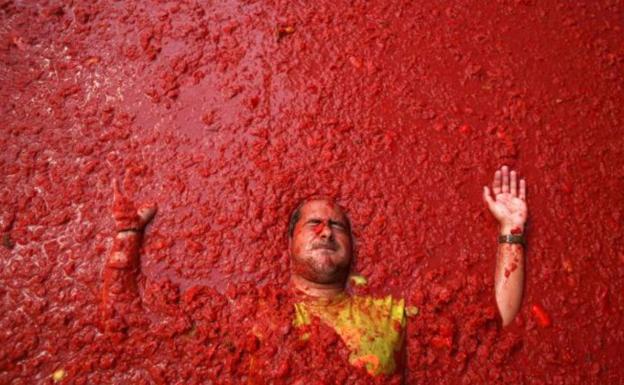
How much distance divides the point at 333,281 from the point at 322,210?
359 mm

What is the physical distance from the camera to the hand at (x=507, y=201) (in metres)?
2.44

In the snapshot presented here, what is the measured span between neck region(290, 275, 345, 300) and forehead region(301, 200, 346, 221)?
0.32 m

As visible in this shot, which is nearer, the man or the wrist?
the man

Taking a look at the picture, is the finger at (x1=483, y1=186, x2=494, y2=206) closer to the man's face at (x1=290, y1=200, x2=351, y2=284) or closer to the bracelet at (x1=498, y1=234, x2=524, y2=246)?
the bracelet at (x1=498, y1=234, x2=524, y2=246)

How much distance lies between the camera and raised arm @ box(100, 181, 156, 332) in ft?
7.12

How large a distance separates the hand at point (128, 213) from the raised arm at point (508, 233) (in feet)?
5.95

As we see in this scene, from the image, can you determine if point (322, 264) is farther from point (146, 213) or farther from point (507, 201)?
point (507, 201)

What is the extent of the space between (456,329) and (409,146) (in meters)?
1.02

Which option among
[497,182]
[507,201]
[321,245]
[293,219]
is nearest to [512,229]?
[507,201]

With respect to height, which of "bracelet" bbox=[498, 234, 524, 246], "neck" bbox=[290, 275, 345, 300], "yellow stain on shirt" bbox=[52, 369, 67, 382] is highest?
"bracelet" bbox=[498, 234, 524, 246]

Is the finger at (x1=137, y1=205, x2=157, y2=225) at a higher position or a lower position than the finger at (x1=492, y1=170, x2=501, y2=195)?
lower

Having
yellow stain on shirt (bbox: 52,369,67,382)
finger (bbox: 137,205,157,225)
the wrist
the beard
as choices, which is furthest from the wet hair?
yellow stain on shirt (bbox: 52,369,67,382)

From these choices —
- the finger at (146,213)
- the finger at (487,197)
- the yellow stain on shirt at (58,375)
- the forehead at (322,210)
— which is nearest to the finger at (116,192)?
the finger at (146,213)

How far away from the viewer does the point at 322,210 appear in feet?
7.66
